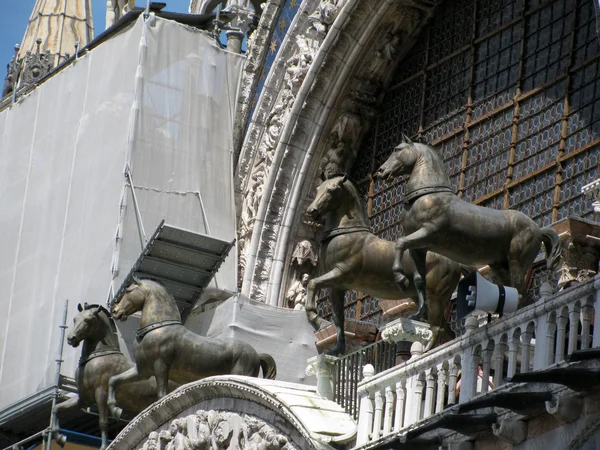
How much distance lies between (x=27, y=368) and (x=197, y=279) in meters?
2.70

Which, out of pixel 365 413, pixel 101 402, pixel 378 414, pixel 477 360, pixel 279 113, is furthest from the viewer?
pixel 279 113

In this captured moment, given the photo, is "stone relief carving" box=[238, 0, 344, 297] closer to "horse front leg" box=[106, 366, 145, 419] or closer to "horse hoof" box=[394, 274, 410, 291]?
"horse front leg" box=[106, 366, 145, 419]

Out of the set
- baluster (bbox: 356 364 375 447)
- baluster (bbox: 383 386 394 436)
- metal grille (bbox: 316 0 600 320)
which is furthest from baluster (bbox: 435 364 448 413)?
metal grille (bbox: 316 0 600 320)

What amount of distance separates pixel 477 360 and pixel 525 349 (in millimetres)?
605

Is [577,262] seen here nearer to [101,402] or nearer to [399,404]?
[399,404]

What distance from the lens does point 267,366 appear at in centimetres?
1855

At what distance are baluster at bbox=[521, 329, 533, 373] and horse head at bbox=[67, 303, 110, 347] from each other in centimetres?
666

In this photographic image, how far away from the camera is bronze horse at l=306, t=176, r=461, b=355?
1683 centimetres

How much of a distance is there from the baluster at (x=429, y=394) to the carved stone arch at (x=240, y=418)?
1059mm

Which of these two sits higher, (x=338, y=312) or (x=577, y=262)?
(x=577, y=262)

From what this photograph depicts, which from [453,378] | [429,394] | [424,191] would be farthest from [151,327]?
[453,378]

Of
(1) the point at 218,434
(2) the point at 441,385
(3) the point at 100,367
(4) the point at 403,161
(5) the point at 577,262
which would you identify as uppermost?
(4) the point at 403,161

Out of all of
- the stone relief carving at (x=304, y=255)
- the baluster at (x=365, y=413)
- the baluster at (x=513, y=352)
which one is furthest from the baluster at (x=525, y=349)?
the stone relief carving at (x=304, y=255)

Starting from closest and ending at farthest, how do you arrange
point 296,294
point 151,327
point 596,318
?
1. point 596,318
2. point 151,327
3. point 296,294
